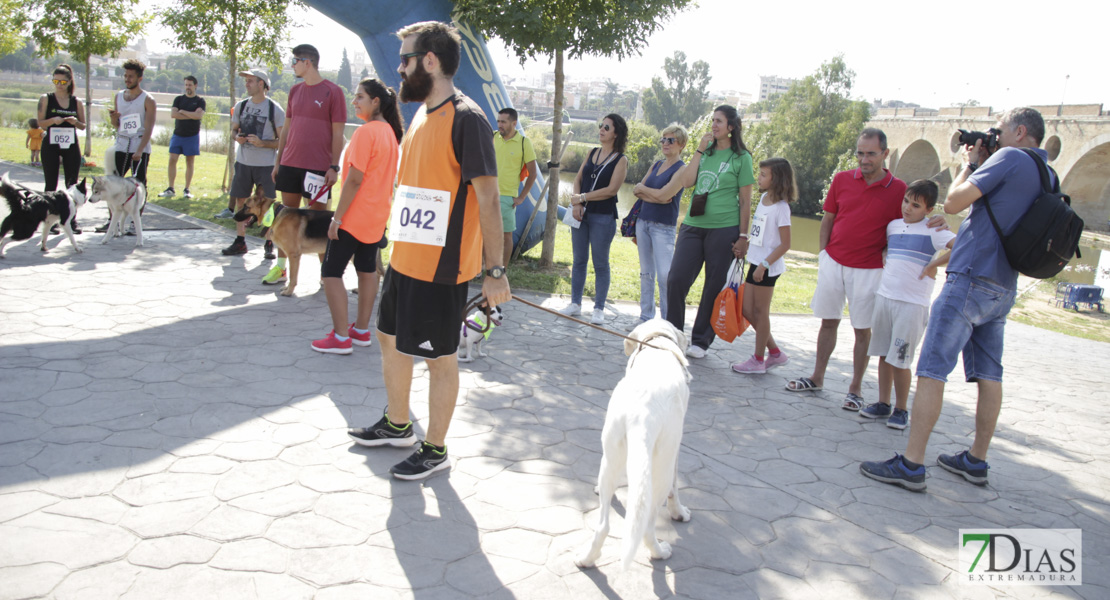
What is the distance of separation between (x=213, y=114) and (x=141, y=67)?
34.0 feet

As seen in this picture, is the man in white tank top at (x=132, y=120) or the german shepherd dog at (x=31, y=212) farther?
the man in white tank top at (x=132, y=120)

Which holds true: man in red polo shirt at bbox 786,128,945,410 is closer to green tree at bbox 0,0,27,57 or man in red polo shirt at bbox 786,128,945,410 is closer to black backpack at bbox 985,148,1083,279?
black backpack at bbox 985,148,1083,279

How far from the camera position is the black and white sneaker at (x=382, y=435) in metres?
3.73

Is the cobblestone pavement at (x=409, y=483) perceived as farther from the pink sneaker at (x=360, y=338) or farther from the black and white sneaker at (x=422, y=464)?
the pink sneaker at (x=360, y=338)

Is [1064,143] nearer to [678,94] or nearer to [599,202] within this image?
[599,202]

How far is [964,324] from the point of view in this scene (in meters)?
3.89

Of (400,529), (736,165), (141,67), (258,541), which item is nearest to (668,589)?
(400,529)

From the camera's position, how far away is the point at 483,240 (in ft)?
11.0

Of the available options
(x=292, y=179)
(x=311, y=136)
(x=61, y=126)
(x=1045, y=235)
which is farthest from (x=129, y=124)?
(x=1045, y=235)

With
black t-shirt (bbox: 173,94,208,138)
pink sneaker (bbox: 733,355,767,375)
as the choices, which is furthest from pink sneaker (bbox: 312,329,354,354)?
black t-shirt (bbox: 173,94,208,138)


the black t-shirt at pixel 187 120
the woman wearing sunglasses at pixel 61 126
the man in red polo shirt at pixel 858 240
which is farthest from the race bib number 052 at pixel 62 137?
the man in red polo shirt at pixel 858 240

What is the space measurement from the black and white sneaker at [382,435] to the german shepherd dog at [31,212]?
533 centimetres

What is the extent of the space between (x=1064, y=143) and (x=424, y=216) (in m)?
48.4

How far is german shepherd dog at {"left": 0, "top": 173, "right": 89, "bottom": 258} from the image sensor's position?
6.62 meters
